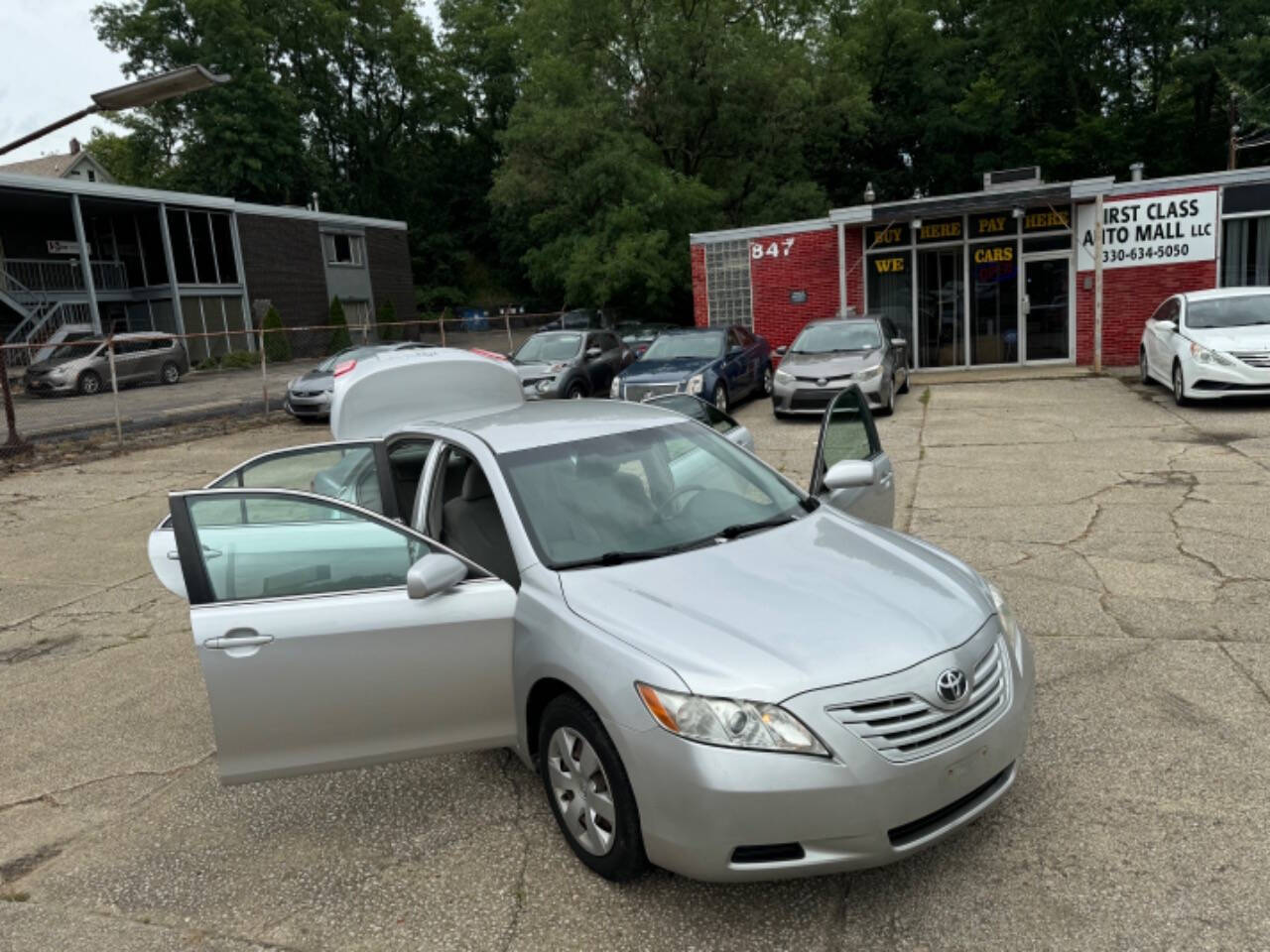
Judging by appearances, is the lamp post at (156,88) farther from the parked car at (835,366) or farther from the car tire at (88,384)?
the car tire at (88,384)

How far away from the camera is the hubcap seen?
3.04 meters

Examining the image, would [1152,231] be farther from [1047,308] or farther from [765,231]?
[765,231]

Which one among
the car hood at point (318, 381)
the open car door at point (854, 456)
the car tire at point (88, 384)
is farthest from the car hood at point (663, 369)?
the car tire at point (88, 384)

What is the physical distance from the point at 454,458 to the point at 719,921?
7.61 feet

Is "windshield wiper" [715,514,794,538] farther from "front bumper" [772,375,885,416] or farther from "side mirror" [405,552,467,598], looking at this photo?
"front bumper" [772,375,885,416]

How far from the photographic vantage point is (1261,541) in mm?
6535

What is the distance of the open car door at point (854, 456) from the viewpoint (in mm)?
4922

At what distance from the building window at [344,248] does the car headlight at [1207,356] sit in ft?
114

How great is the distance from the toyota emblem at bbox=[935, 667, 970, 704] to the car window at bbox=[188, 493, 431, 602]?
188cm

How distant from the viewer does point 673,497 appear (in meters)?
4.07

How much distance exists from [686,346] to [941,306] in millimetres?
7078

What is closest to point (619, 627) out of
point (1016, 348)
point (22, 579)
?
point (22, 579)

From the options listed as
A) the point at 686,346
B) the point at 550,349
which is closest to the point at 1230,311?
the point at 686,346

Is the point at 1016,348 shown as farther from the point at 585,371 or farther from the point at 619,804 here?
the point at 619,804
